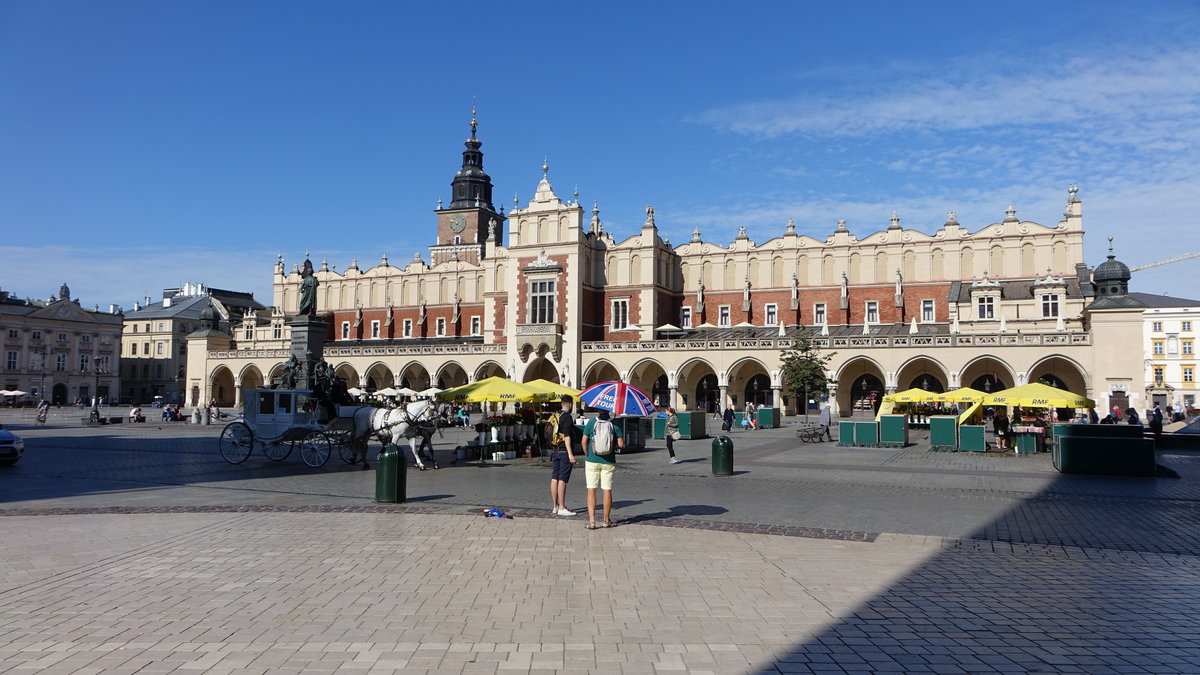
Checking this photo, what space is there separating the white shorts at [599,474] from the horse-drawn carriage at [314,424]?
8.70 metres

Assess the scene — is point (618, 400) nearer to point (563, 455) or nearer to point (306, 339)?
point (563, 455)

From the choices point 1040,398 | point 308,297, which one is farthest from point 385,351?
point 1040,398

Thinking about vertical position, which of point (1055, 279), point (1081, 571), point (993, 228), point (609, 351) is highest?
point (993, 228)

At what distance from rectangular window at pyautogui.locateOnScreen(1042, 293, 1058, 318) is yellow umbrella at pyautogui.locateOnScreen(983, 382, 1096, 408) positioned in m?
23.2

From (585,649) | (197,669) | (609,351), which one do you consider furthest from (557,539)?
(609,351)

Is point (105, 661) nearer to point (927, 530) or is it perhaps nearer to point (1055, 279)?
point (927, 530)

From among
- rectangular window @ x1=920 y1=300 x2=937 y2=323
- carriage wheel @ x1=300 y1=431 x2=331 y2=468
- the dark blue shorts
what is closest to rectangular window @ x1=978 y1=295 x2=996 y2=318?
rectangular window @ x1=920 y1=300 x2=937 y2=323

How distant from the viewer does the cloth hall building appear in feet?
143

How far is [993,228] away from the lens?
49.5m

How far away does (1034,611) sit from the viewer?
7.15 m

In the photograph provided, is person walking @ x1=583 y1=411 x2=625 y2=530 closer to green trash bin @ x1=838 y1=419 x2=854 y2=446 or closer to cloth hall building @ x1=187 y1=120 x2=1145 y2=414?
green trash bin @ x1=838 y1=419 x2=854 y2=446

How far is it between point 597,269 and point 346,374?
20979mm

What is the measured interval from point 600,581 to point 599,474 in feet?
10.3

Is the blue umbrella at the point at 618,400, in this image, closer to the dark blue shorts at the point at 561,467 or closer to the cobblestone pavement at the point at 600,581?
the cobblestone pavement at the point at 600,581
